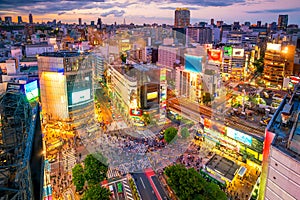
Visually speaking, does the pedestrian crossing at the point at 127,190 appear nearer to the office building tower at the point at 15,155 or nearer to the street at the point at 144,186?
the street at the point at 144,186

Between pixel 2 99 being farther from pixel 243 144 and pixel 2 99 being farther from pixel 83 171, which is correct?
pixel 243 144

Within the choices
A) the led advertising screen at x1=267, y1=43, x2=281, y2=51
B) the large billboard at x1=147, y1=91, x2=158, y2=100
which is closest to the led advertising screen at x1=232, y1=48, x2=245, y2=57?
the led advertising screen at x1=267, y1=43, x2=281, y2=51

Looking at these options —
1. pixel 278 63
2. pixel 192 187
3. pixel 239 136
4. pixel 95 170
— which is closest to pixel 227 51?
pixel 278 63

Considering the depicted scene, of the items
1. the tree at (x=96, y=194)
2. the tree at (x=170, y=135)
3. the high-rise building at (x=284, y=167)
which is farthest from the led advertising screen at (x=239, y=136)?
the tree at (x=96, y=194)

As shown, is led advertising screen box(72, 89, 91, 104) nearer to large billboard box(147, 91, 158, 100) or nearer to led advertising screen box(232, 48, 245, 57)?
large billboard box(147, 91, 158, 100)

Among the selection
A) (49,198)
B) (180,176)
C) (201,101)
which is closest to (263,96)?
(201,101)

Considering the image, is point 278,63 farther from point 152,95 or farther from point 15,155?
point 15,155
